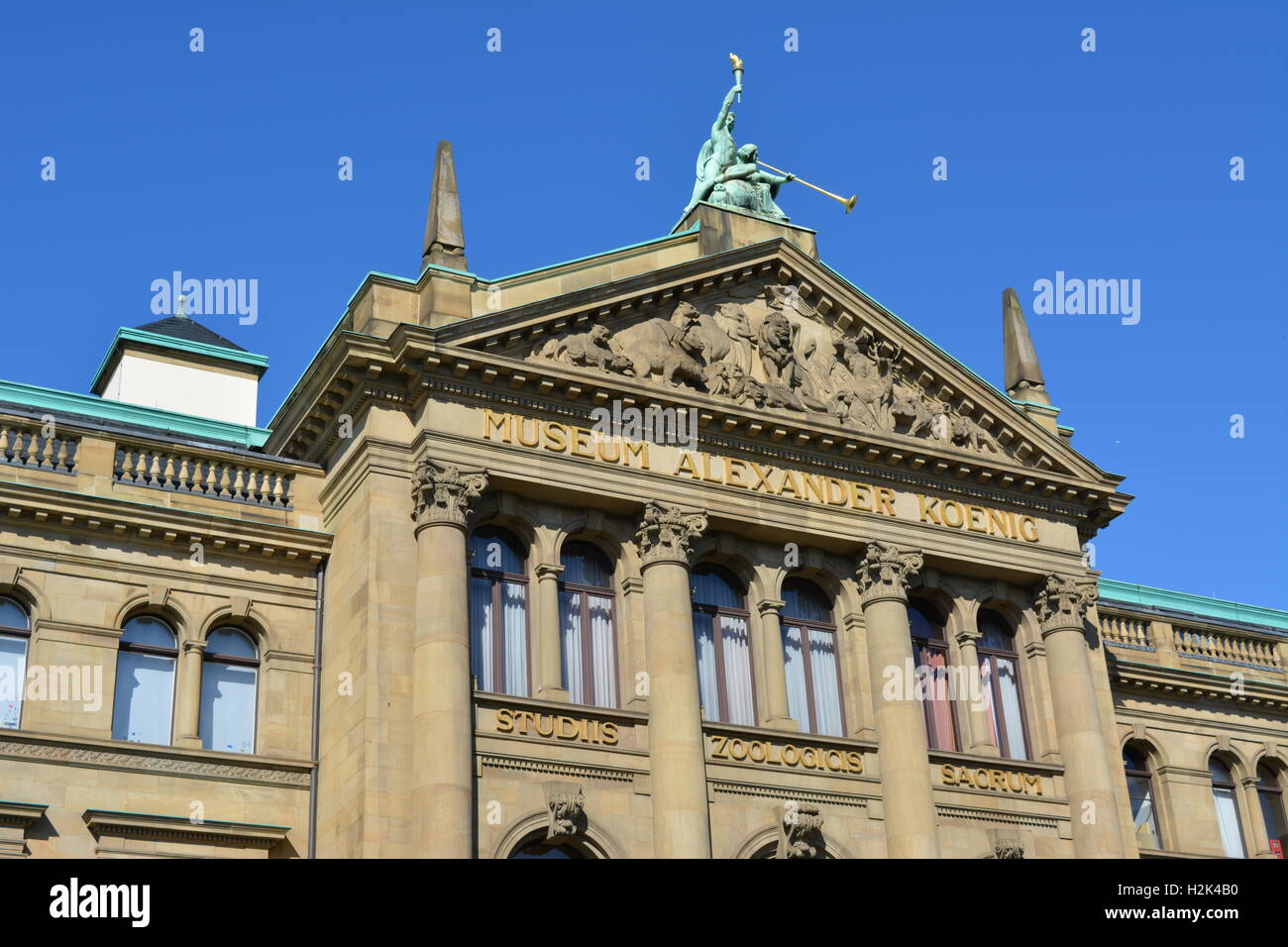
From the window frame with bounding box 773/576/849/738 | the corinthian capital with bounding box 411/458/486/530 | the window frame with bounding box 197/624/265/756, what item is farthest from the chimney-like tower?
the window frame with bounding box 197/624/265/756

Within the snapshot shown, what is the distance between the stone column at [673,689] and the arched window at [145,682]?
26.8ft

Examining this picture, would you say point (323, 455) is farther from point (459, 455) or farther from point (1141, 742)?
point (1141, 742)

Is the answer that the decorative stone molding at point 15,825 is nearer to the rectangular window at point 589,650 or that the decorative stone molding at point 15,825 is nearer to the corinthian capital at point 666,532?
the rectangular window at point 589,650

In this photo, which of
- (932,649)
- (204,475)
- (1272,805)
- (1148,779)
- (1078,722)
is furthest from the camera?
(1272,805)

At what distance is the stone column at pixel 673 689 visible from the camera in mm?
30453

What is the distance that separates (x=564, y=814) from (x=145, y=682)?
24.5ft

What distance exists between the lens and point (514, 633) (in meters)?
32.0

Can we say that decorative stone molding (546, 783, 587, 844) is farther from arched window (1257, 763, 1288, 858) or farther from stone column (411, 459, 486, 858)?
arched window (1257, 763, 1288, 858)

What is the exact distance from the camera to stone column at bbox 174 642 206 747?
30516mm

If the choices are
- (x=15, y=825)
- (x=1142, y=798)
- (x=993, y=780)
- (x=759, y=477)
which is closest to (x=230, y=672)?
(x=15, y=825)

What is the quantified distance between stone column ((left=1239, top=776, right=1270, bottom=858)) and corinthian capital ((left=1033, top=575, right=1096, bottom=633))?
768 centimetres

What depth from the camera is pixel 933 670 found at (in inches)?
1411

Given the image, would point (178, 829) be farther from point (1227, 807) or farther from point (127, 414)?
point (1227, 807)

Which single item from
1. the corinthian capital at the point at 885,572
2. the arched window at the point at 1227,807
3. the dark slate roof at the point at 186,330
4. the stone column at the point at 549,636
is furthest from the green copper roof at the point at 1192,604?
the dark slate roof at the point at 186,330
